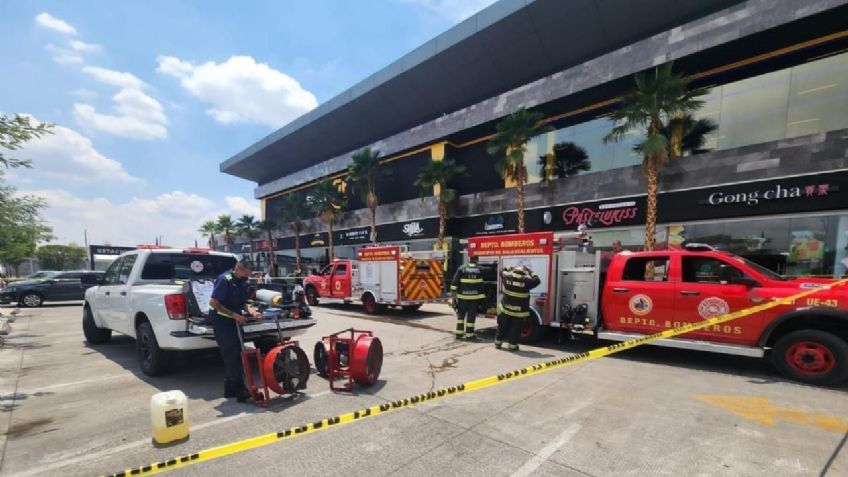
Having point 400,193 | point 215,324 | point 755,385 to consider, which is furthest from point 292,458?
point 400,193

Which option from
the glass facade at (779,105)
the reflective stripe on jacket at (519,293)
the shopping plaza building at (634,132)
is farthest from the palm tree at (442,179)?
the reflective stripe on jacket at (519,293)

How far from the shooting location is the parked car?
648 inches

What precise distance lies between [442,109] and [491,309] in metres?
23.4

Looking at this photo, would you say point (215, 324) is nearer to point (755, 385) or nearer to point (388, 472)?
point (388, 472)

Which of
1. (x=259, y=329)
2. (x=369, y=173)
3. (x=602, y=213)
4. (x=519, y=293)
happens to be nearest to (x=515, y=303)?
(x=519, y=293)

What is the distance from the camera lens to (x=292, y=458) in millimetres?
3314

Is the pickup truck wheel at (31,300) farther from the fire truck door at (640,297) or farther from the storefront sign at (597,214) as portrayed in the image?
the storefront sign at (597,214)

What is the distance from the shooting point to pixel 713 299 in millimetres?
6191

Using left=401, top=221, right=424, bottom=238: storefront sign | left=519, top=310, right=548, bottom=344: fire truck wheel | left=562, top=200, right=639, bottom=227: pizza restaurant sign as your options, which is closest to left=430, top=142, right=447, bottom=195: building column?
left=401, top=221, right=424, bottom=238: storefront sign

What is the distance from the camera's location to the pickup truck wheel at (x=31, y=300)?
54.6 ft

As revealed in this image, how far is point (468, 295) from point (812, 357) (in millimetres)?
5584

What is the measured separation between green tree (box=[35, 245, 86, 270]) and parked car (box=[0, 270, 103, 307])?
61.9 m

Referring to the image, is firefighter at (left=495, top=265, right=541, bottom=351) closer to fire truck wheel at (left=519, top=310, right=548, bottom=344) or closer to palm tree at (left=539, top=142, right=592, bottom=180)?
fire truck wheel at (left=519, top=310, right=548, bottom=344)

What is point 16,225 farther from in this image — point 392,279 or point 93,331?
point 392,279
